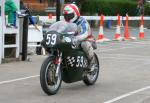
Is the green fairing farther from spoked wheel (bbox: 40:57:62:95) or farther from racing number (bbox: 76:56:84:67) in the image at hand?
spoked wheel (bbox: 40:57:62:95)

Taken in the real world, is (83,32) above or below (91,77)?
above

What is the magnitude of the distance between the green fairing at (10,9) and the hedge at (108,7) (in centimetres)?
2368

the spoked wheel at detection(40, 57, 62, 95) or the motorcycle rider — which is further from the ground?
the motorcycle rider

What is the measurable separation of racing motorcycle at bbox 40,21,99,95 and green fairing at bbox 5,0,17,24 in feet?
14.1

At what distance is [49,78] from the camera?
9.03 m

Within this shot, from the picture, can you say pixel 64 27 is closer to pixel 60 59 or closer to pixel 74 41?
pixel 74 41

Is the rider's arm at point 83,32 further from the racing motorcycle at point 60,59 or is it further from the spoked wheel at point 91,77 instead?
the spoked wheel at point 91,77

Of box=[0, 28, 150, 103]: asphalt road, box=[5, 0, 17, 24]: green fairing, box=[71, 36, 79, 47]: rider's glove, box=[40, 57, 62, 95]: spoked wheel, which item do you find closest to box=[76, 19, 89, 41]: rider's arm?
box=[71, 36, 79, 47]: rider's glove

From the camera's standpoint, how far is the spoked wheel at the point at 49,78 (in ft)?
29.1

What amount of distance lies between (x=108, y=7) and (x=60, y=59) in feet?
101

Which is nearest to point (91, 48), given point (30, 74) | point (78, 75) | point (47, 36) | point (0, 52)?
point (78, 75)

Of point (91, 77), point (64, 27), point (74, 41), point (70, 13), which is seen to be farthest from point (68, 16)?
point (91, 77)

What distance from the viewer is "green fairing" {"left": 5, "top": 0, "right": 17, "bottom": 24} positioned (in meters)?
13.7

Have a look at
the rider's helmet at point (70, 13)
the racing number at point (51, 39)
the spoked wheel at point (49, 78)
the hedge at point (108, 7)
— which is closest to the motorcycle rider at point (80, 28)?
the rider's helmet at point (70, 13)
